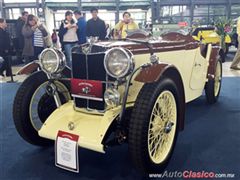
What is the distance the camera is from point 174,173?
2020 mm

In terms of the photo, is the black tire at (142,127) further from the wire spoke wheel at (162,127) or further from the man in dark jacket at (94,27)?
the man in dark jacket at (94,27)

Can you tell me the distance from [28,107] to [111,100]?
0.79 meters

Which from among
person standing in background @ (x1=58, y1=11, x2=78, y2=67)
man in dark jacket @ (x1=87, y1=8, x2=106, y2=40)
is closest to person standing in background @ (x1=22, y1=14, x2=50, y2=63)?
person standing in background @ (x1=58, y1=11, x2=78, y2=67)

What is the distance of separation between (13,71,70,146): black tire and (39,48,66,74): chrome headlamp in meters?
0.19

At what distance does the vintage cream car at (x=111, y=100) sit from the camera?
180 centimetres

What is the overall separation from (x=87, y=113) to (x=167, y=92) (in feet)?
2.17

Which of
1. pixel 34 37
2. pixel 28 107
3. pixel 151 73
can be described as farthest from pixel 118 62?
pixel 34 37

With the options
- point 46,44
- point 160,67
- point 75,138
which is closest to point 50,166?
point 75,138

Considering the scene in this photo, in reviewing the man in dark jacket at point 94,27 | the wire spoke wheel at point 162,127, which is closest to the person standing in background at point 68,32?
the man in dark jacket at point 94,27

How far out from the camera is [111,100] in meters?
1.93

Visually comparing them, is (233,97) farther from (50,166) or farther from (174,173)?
(50,166)

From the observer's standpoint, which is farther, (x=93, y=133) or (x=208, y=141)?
(x=208, y=141)

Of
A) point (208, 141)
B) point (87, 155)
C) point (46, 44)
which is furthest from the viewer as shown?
point (46, 44)

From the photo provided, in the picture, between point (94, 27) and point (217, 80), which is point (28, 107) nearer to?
point (217, 80)
